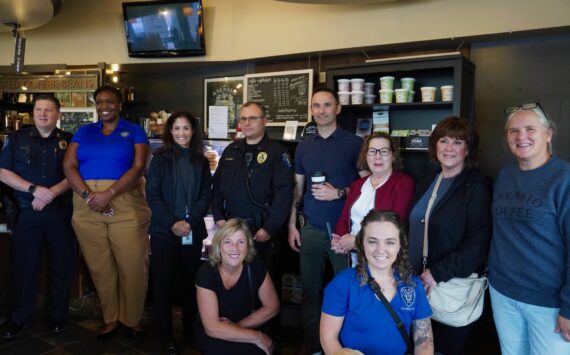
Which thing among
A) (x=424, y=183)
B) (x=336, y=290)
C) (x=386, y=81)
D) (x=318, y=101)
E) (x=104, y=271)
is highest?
(x=386, y=81)

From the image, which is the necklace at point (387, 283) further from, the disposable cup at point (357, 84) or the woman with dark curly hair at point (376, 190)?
the disposable cup at point (357, 84)

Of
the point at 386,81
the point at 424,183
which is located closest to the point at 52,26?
the point at 386,81

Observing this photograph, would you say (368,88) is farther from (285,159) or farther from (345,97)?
(285,159)

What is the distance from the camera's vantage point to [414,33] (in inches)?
149

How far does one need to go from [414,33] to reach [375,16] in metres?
0.41

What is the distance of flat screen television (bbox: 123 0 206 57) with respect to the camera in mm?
4766

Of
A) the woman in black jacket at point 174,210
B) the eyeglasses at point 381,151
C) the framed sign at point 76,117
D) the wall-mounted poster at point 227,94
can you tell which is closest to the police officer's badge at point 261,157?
the woman in black jacket at point 174,210

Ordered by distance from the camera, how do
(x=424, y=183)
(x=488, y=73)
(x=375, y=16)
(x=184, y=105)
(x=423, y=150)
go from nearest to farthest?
(x=424, y=183) < (x=423, y=150) < (x=488, y=73) < (x=375, y=16) < (x=184, y=105)

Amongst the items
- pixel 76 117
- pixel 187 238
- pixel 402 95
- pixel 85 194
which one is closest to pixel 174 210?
pixel 187 238

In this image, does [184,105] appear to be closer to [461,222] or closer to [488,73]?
[488,73]

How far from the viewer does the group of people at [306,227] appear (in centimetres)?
176

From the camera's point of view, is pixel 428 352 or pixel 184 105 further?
pixel 184 105

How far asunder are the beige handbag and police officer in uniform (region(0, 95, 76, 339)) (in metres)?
2.62

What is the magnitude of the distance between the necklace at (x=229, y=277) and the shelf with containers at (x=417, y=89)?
6.02 ft
